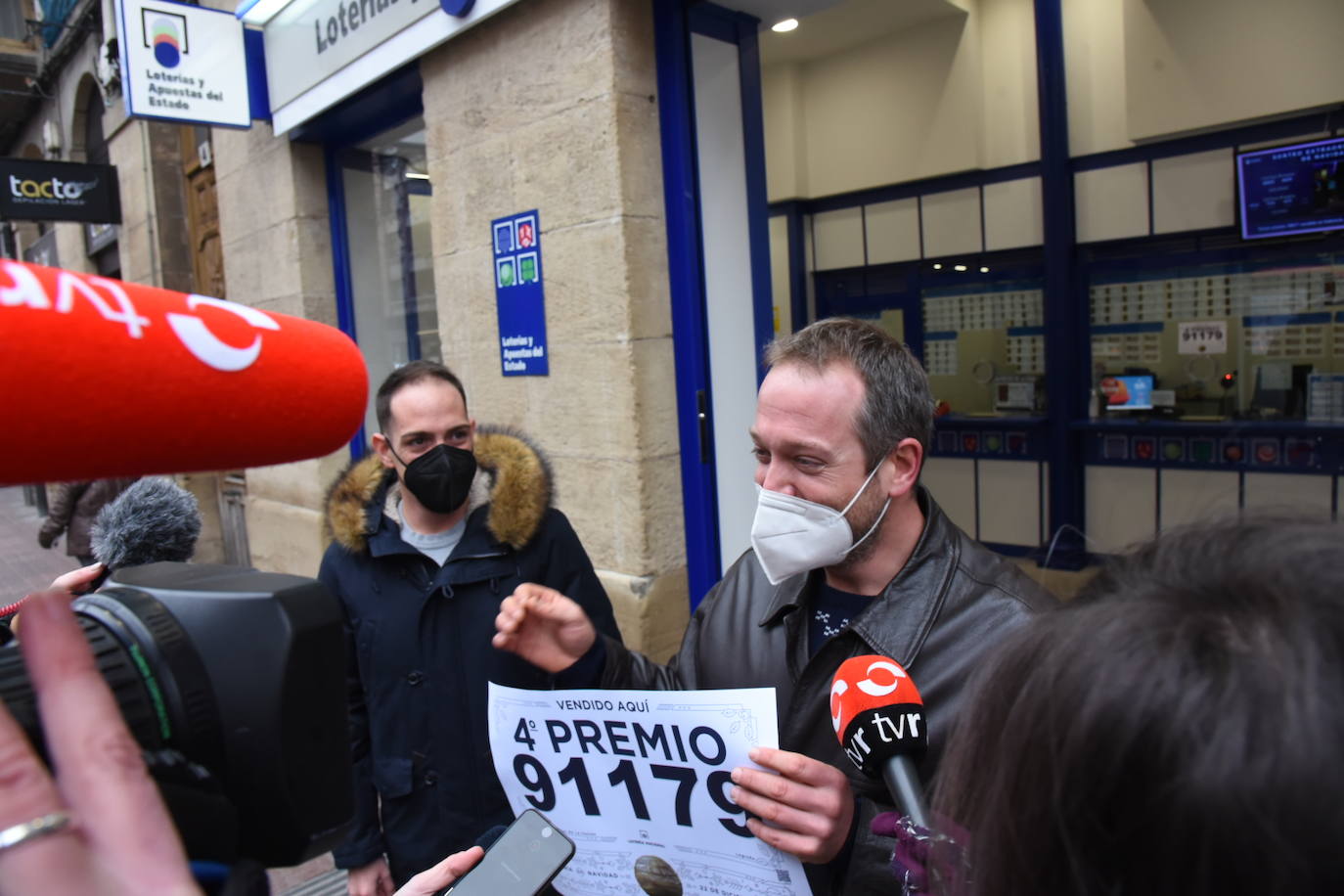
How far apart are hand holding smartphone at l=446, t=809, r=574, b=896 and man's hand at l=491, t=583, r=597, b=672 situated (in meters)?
0.47

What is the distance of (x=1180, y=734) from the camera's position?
21.7 inches

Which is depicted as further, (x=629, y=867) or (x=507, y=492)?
(x=507, y=492)

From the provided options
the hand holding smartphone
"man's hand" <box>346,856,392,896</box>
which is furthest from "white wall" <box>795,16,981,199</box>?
the hand holding smartphone

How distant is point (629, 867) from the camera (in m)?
1.58

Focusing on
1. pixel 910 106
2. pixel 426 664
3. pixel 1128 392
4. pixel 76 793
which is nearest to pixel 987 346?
pixel 1128 392

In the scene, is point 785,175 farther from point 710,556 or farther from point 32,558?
point 32,558

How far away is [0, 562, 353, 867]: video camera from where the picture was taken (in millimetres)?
680

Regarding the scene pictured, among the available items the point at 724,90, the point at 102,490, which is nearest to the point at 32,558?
the point at 102,490

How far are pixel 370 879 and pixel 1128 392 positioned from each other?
5.66m

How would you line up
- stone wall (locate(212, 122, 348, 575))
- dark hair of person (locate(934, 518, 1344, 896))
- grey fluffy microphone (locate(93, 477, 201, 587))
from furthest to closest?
stone wall (locate(212, 122, 348, 575))
grey fluffy microphone (locate(93, 477, 201, 587))
dark hair of person (locate(934, 518, 1344, 896))

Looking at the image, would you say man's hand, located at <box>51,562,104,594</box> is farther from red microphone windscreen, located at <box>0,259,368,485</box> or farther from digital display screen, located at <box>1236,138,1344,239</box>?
digital display screen, located at <box>1236,138,1344,239</box>

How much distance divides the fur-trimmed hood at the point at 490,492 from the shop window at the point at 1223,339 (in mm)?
5078

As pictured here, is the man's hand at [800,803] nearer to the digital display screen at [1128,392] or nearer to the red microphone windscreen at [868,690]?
the red microphone windscreen at [868,690]

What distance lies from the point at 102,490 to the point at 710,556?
13.1ft
